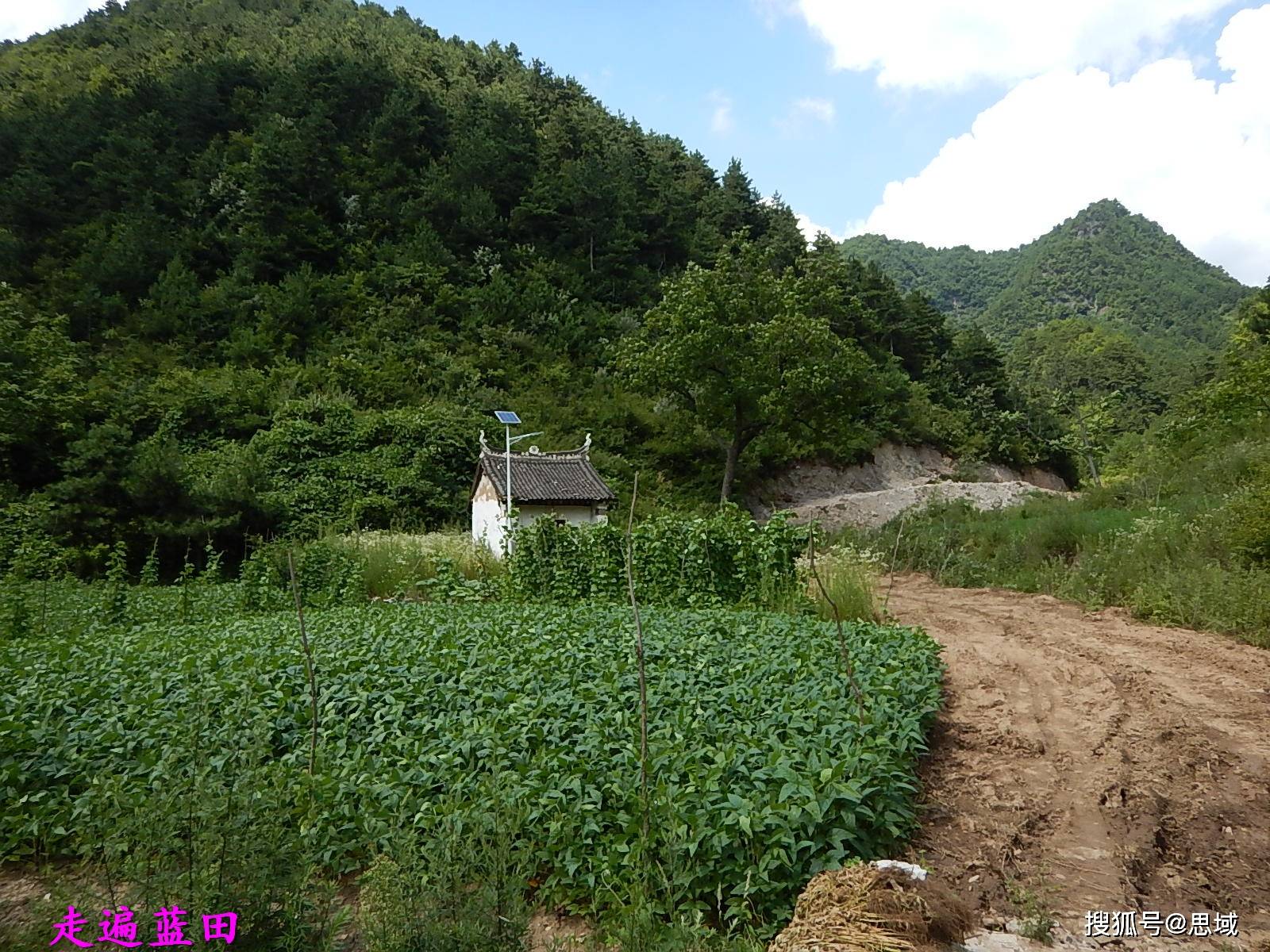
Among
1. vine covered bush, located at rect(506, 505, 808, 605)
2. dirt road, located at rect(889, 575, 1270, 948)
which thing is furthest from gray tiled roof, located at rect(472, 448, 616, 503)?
dirt road, located at rect(889, 575, 1270, 948)

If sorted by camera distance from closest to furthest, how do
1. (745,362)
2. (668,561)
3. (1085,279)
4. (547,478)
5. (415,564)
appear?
(668,561) < (415,564) < (547,478) < (745,362) < (1085,279)

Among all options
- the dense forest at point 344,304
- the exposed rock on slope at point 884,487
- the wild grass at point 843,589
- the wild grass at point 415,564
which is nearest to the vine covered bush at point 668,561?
the wild grass at point 843,589

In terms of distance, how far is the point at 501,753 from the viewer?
372 centimetres

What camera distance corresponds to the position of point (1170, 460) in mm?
16781

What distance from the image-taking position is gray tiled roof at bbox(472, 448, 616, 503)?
Result: 17156mm

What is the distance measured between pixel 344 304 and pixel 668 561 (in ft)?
77.0

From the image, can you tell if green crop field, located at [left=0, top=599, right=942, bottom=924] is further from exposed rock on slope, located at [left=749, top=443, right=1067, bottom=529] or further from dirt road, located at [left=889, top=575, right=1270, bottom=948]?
Result: exposed rock on slope, located at [left=749, top=443, right=1067, bottom=529]

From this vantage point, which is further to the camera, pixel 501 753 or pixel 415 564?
pixel 415 564

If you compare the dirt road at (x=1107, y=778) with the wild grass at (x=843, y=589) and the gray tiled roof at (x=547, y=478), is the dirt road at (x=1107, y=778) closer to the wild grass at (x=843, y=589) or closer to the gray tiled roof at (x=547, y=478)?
the wild grass at (x=843, y=589)

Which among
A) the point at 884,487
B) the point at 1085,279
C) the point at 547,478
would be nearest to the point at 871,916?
the point at 547,478

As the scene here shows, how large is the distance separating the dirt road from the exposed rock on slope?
41.9ft

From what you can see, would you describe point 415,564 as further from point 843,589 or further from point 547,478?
point 843,589

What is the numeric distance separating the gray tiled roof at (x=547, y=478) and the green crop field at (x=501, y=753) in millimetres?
10631

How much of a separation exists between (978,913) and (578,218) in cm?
3587
